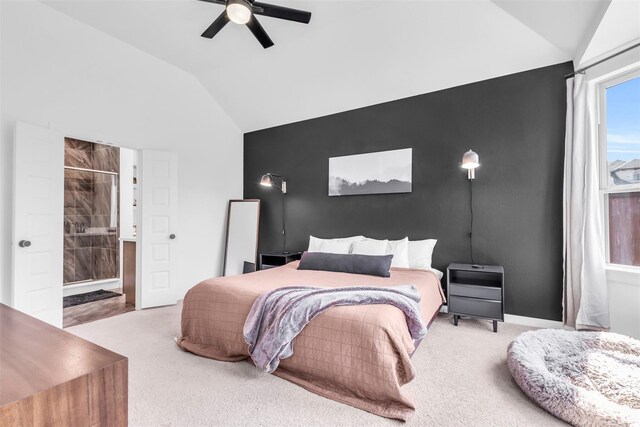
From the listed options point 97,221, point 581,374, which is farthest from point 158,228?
point 581,374

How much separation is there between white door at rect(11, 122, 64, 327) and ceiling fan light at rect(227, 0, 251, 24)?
2404mm

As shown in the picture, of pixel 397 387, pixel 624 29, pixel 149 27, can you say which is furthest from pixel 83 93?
pixel 624 29

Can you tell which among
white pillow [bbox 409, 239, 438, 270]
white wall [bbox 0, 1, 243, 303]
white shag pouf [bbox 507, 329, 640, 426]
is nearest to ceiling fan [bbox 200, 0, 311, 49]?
white wall [bbox 0, 1, 243, 303]

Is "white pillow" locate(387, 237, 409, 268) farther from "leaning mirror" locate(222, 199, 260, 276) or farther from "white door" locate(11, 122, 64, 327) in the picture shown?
"white door" locate(11, 122, 64, 327)

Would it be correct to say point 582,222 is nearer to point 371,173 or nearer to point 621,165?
point 621,165

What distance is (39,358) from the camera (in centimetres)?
76

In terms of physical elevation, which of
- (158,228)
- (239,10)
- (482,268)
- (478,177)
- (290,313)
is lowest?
(290,313)

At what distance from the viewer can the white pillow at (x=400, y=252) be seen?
3623mm

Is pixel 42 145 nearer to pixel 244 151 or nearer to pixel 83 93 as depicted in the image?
pixel 83 93

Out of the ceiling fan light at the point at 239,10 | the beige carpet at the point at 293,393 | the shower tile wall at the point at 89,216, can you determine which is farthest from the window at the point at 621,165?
the shower tile wall at the point at 89,216

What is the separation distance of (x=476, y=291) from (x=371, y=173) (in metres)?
1.96

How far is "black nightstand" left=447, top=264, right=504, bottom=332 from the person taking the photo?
3.11 meters

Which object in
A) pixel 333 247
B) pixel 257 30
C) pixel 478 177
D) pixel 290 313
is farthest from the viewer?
pixel 333 247

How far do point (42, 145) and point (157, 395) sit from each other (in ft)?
9.28
